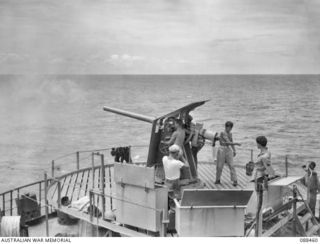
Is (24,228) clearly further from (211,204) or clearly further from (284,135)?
(284,135)

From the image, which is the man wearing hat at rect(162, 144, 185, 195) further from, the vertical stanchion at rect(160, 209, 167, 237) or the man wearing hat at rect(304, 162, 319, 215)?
the man wearing hat at rect(304, 162, 319, 215)

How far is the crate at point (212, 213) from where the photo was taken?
25.3ft

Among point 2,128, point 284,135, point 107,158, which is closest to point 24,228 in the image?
point 107,158

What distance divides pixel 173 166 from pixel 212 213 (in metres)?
1.34

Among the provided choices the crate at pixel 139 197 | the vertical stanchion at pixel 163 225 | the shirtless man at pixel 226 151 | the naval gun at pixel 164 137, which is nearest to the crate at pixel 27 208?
the naval gun at pixel 164 137

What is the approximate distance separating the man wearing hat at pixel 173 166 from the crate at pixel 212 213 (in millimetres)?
1037

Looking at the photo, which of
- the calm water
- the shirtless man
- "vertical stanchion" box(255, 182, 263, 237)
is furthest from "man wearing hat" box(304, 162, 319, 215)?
the calm water

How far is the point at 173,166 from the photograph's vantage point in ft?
28.7

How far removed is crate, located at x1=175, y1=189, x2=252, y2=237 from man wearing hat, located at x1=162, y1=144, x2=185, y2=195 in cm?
104

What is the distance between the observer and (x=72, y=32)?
1316 centimetres

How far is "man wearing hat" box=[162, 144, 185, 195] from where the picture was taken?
867 centimetres

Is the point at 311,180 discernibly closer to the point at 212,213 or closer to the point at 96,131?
the point at 212,213

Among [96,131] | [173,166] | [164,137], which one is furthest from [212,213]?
A: [96,131]

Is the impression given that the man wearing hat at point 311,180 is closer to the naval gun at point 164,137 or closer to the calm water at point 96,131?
the naval gun at point 164,137
